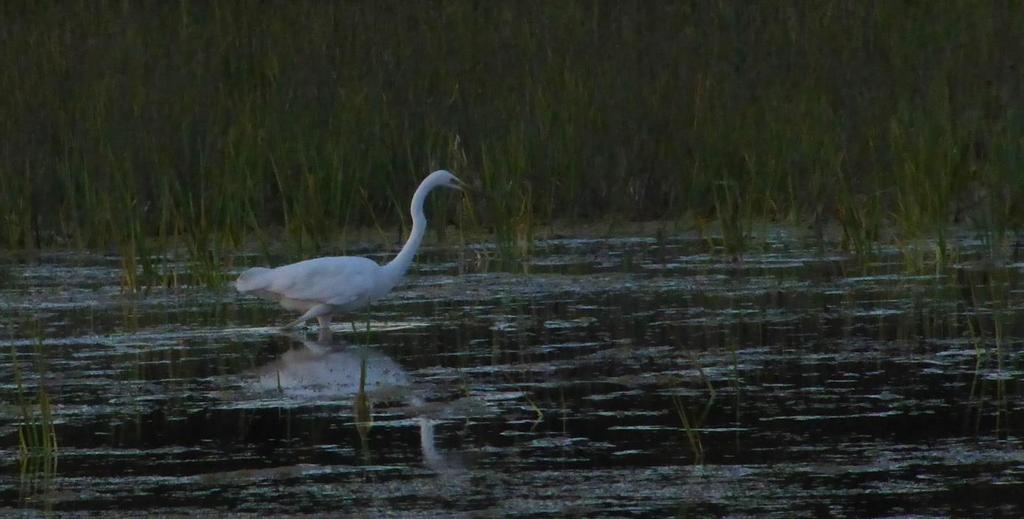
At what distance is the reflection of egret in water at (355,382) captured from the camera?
572cm

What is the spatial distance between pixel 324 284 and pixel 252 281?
377 mm

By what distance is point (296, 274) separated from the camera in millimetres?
8070

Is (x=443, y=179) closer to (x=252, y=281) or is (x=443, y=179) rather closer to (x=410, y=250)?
(x=410, y=250)

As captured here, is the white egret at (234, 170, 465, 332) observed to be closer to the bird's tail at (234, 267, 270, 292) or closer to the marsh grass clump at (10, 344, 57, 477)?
the bird's tail at (234, 267, 270, 292)

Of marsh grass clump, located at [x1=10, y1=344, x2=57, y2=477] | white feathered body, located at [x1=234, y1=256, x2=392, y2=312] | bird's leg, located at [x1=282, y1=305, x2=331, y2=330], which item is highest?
white feathered body, located at [x1=234, y1=256, x2=392, y2=312]

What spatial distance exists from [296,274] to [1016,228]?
384 centimetres

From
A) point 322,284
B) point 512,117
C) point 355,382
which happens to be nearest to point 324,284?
point 322,284

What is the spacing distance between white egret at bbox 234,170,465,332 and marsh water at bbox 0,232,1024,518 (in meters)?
0.15

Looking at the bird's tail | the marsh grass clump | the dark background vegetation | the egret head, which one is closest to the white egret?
the bird's tail

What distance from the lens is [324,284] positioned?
8.00m

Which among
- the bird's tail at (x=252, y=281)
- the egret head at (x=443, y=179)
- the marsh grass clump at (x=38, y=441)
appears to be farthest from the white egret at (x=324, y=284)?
the marsh grass clump at (x=38, y=441)

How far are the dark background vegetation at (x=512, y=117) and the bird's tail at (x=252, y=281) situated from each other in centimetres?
106

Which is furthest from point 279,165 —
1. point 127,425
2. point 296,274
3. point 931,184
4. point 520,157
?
point 127,425

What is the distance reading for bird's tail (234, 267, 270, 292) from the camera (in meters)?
8.16
